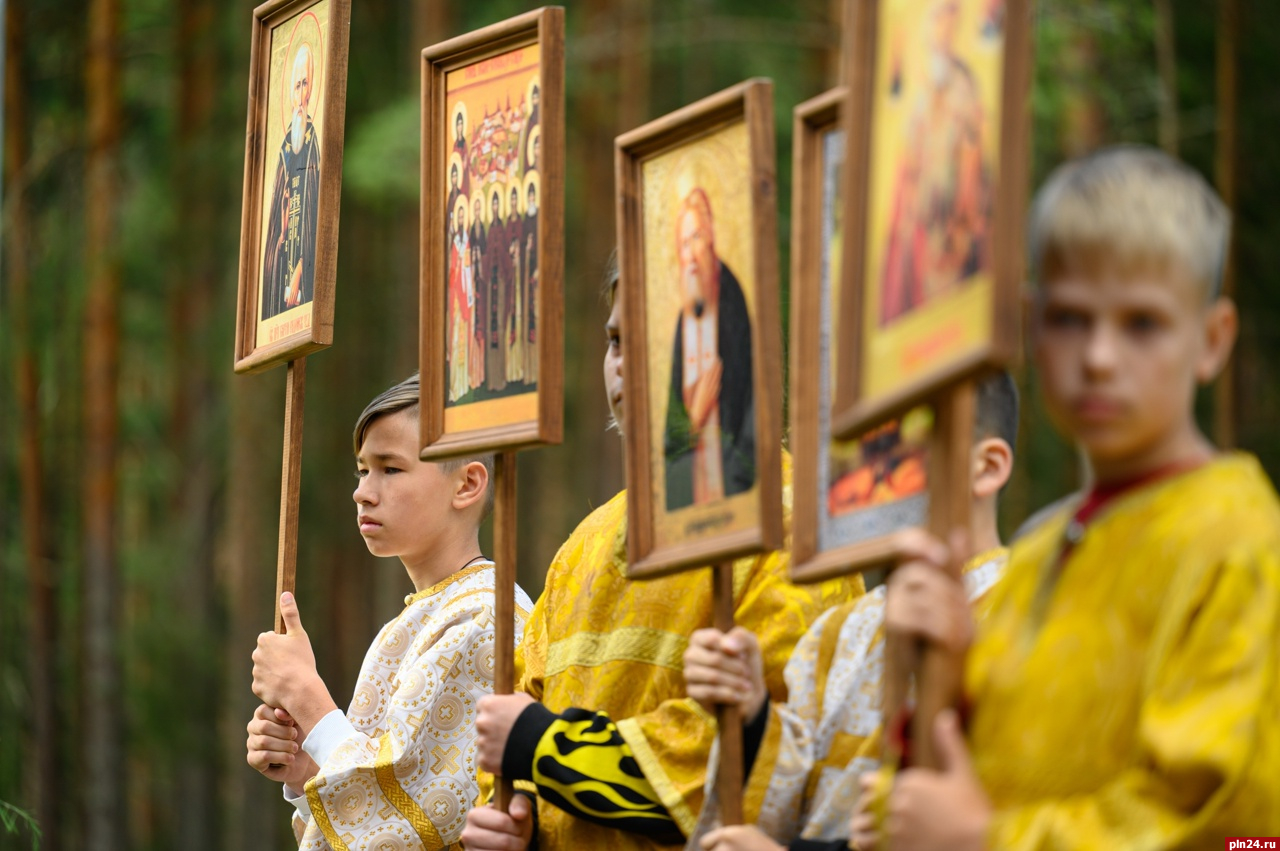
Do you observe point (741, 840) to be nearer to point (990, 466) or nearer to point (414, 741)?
point (990, 466)

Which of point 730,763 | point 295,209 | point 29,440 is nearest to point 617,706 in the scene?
point 730,763

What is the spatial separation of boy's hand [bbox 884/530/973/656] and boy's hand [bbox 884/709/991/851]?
106 millimetres

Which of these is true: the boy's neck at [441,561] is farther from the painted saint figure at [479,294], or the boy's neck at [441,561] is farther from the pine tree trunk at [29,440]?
the pine tree trunk at [29,440]

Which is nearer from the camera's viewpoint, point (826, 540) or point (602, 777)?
point (826, 540)

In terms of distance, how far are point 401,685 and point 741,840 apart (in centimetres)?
136

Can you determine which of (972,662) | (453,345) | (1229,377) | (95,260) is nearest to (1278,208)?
(1229,377)

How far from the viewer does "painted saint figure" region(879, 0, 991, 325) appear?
223 centimetres

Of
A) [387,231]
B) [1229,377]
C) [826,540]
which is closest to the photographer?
[826,540]

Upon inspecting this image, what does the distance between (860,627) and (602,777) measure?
0.56m

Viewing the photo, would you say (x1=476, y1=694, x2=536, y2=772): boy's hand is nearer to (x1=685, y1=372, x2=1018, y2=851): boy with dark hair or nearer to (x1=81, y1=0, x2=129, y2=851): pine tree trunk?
(x1=685, y1=372, x2=1018, y2=851): boy with dark hair

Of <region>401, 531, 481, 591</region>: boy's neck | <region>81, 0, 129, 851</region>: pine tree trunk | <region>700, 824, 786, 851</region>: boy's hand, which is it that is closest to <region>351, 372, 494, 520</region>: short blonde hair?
<region>401, 531, 481, 591</region>: boy's neck

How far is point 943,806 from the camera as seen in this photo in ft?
7.09

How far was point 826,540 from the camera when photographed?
107 inches

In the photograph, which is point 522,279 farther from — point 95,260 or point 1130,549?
point 95,260
